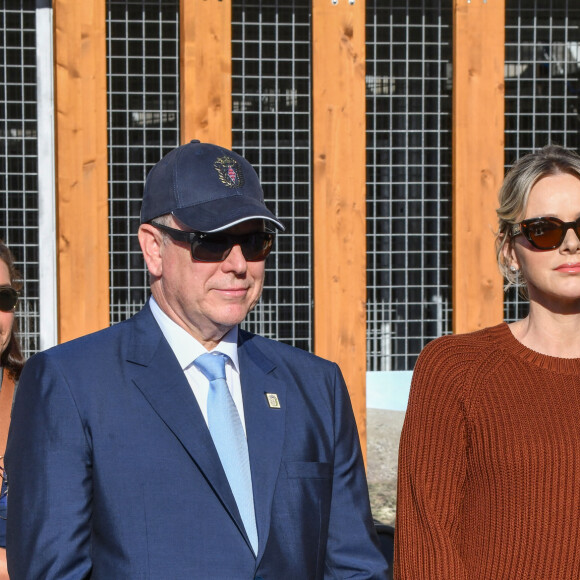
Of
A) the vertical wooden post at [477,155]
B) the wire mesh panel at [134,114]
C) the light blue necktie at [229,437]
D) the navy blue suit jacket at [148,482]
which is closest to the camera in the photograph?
the navy blue suit jacket at [148,482]

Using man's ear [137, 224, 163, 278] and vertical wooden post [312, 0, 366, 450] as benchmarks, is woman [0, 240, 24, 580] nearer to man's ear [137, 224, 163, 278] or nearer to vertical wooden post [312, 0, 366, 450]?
man's ear [137, 224, 163, 278]

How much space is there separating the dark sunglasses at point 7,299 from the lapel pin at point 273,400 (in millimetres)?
1251

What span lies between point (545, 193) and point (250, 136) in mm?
3563

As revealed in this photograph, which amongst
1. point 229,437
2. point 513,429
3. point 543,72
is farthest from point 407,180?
point 229,437

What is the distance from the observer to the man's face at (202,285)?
2008 mm

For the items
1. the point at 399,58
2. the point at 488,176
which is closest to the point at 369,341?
the point at 488,176

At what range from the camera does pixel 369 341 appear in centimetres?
589

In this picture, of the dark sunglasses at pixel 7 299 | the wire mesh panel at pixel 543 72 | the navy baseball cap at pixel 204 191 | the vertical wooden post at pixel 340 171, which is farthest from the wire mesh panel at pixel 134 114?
the navy baseball cap at pixel 204 191

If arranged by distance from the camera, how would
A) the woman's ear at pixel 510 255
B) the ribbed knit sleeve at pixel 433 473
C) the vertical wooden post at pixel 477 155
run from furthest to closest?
the vertical wooden post at pixel 477 155 → the woman's ear at pixel 510 255 → the ribbed knit sleeve at pixel 433 473

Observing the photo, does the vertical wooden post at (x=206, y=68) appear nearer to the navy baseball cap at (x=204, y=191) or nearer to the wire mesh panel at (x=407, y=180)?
the wire mesh panel at (x=407, y=180)

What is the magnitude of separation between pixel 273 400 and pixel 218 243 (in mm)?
382

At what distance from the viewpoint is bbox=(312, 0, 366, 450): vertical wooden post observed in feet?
17.2

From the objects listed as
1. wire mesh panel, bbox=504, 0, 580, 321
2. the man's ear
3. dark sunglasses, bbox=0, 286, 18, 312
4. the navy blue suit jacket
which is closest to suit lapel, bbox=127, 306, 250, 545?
the navy blue suit jacket

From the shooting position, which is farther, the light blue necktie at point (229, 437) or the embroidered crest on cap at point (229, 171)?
the embroidered crest on cap at point (229, 171)
